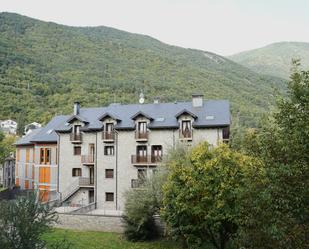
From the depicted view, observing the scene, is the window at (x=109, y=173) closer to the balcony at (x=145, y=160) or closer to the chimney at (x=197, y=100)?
the balcony at (x=145, y=160)

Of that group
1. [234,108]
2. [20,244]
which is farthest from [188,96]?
Answer: [20,244]

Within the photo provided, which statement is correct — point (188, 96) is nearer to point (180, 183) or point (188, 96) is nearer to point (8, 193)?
point (8, 193)

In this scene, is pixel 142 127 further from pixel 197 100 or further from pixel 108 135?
pixel 197 100

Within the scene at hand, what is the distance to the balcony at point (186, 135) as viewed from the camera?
125 feet

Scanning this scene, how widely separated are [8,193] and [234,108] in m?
59.3

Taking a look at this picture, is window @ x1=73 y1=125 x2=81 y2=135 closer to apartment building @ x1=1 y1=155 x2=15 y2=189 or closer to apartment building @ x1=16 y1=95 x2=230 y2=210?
apartment building @ x1=16 y1=95 x2=230 y2=210

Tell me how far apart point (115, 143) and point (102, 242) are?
44.7ft

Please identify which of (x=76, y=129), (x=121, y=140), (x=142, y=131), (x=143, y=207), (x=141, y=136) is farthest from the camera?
(x=76, y=129)

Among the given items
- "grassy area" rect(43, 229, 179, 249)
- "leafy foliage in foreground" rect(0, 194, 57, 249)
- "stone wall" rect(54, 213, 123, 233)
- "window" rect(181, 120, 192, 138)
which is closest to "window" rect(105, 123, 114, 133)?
"window" rect(181, 120, 192, 138)

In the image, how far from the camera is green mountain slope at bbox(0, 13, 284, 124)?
354 feet

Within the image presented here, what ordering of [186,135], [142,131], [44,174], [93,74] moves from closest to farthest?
[186,135], [142,131], [44,174], [93,74]

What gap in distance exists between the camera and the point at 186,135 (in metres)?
38.2

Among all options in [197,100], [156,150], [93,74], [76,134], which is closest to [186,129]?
[156,150]

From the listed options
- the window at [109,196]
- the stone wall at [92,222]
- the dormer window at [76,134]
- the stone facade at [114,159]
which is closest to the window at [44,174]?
the stone facade at [114,159]
